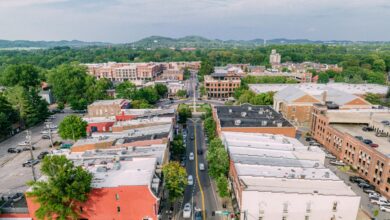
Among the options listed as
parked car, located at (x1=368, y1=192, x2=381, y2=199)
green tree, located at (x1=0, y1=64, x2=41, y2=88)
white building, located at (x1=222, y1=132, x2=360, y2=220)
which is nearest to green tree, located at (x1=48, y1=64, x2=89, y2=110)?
green tree, located at (x1=0, y1=64, x2=41, y2=88)

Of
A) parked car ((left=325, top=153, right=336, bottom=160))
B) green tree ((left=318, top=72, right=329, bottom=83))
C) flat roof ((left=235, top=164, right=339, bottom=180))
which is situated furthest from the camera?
green tree ((left=318, top=72, right=329, bottom=83))

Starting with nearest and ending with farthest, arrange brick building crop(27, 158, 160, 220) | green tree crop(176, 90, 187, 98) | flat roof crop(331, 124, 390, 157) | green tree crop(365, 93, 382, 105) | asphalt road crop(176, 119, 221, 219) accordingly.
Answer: brick building crop(27, 158, 160, 220) < asphalt road crop(176, 119, 221, 219) < flat roof crop(331, 124, 390, 157) < green tree crop(365, 93, 382, 105) < green tree crop(176, 90, 187, 98)

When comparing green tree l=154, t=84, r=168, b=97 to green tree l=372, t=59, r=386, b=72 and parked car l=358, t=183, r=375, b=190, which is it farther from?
green tree l=372, t=59, r=386, b=72

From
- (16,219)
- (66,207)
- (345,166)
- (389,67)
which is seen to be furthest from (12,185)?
(389,67)

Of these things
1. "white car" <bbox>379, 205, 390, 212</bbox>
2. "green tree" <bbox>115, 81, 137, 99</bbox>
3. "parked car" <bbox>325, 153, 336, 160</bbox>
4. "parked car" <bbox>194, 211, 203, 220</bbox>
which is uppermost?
"green tree" <bbox>115, 81, 137, 99</bbox>

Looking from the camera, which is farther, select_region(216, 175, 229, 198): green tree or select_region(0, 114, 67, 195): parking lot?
select_region(0, 114, 67, 195): parking lot

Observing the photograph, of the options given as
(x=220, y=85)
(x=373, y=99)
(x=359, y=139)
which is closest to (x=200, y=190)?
(x=359, y=139)

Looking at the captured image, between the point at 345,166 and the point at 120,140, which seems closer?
the point at 120,140

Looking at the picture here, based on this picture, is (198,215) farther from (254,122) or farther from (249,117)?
(249,117)

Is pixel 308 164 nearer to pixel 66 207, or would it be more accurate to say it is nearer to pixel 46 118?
pixel 66 207
